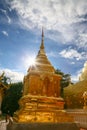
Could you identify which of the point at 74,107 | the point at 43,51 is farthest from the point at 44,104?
the point at 74,107

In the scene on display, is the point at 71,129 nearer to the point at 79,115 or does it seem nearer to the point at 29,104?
the point at 29,104

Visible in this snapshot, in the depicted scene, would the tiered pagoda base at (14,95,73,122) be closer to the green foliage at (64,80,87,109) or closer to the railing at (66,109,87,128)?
the railing at (66,109,87,128)

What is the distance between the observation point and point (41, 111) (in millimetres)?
12258

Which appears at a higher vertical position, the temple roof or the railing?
the temple roof

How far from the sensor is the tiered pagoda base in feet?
39.4

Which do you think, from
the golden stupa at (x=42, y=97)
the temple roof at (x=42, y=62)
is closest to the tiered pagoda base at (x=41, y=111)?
the golden stupa at (x=42, y=97)

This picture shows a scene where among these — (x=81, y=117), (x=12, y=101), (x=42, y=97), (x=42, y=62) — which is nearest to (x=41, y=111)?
(x=42, y=97)

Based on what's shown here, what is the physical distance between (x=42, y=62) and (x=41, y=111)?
3729 mm

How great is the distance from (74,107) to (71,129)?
717 centimetres

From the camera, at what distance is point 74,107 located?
18.4m

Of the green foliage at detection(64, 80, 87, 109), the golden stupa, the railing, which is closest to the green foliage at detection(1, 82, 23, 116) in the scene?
the green foliage at detection(64, 80, 87, 109)

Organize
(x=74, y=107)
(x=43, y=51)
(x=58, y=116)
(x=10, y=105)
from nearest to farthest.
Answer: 1. (x=58, y=116)
2. (x=43, y=51)
3. (x=74, y=107)
4. (x=10, y=105)

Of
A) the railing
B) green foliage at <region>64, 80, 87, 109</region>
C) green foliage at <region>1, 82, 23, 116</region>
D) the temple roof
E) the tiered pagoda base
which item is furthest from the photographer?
green foliage at <region>1, 82, 23, 116</region>

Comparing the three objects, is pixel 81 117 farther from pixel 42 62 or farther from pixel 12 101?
pixel 12 101
